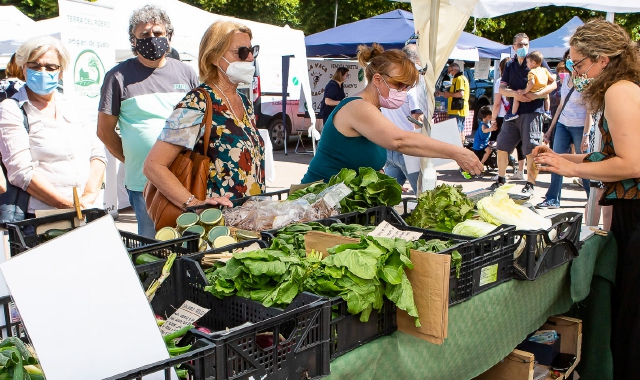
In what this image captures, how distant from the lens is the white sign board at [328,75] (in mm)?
13367

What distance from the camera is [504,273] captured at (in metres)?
2.59

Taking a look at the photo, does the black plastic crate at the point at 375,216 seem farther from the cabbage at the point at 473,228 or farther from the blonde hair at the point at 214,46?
the blonde hair at the point at 214,46

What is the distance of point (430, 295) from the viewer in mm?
1932

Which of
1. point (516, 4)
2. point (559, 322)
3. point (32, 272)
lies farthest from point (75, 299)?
point (516, 4)

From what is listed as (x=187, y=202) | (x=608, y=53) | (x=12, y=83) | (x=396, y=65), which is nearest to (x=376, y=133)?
(x=396, y=65)

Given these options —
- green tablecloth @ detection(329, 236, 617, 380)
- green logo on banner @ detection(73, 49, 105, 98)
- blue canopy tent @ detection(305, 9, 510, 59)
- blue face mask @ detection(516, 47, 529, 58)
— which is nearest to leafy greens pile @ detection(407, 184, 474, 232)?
green tablecloth @ detection(329, 236, 617, 380)

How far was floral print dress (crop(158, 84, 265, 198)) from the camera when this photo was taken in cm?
278

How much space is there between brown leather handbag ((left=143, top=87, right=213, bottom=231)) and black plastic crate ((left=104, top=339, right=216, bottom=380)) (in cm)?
146

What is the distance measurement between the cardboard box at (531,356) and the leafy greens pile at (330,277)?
1183 mm

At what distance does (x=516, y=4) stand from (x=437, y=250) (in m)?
3.76

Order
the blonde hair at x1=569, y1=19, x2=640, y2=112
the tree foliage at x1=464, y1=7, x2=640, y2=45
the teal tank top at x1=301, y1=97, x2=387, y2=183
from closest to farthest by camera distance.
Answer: the blonde hair at x1=569, y1=19, x2=640, y2=112
the teal tank top at x1=301, y1=97, x2=387, y2=183
the tree foliage at x1=464, y1=7, x2=640, y2=45

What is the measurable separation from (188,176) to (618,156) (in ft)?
7.07

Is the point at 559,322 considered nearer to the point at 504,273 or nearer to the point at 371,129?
the point at 504,273

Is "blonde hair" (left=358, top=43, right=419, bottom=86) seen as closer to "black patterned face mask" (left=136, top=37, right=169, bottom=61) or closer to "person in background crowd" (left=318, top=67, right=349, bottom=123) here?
"black patterned face mask" (left=136, top=37, right=169, bottom=61)
